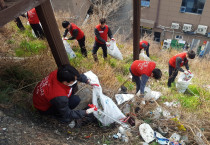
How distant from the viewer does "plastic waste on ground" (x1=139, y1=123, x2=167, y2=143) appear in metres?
2.41

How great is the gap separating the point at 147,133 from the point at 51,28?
6.63 ft

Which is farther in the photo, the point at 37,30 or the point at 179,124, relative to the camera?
the point at 37,30

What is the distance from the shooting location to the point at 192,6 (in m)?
9.60

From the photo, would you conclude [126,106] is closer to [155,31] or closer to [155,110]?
[155,110]

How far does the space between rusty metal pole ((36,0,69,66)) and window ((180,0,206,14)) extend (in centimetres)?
953

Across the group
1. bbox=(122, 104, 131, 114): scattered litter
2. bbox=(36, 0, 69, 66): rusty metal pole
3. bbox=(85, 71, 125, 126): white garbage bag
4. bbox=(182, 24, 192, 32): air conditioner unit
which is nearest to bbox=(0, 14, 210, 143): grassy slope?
bbox=(122, 104, 131, 114): scattered litter

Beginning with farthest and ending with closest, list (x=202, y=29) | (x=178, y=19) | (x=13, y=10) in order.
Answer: (x=178, y=19) → (x=202, y=29) → (x=13, y=10)

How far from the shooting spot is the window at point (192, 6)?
930cm

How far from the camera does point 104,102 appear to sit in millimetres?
2473

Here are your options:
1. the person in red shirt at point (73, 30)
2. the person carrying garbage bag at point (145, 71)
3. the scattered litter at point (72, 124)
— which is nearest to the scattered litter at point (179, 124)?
the person carrying garbage bag at point (145, 71)

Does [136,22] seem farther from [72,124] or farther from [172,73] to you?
[72,124]

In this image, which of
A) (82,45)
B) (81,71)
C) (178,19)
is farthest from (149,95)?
(178,19)

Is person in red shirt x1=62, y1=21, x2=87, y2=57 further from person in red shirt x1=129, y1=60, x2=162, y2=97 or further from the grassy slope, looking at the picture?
person in red shirt x1=129, y1=60, x2=162, y2=97

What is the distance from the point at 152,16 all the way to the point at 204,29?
319cm
